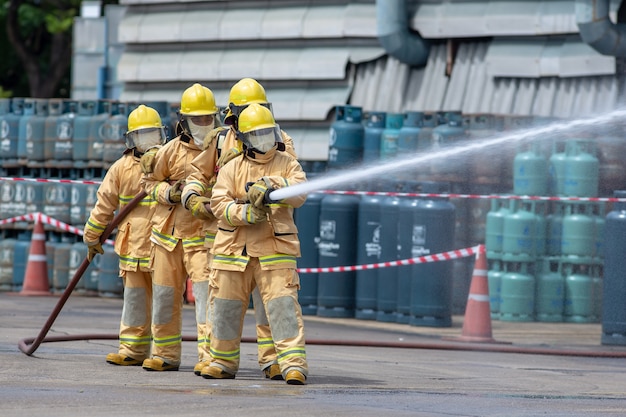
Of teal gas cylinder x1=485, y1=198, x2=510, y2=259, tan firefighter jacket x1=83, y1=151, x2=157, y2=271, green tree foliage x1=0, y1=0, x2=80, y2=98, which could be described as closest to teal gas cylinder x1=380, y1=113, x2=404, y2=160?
teal gas cylinder x1=485, y1=198, x2=510, y2=259

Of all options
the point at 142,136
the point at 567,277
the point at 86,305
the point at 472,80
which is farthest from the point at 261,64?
the point at 142,136

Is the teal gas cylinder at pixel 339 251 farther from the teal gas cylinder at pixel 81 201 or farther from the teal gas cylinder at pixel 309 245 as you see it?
the teal gas cylinder at pixel 81 201

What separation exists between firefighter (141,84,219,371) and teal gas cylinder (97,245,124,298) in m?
6.07


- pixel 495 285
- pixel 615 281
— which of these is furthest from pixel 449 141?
pixel 615 281

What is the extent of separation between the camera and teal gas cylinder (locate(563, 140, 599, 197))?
1392 centimetres

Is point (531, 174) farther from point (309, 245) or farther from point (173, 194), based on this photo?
point (173, 194)

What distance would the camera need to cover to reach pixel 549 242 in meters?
14.3

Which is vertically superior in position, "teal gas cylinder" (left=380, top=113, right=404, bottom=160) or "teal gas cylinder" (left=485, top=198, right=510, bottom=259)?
"teal gas cylinder" (left=380, top=113, right=404, bottom=160)

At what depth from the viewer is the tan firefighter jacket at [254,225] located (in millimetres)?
9094

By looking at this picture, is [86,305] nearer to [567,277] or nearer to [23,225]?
[23,225]

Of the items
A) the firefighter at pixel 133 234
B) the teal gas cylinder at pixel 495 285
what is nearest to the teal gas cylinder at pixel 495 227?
the teal gas cylinder at pixel 495 285

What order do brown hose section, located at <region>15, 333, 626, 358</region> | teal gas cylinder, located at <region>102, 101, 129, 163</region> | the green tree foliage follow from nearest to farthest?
brown hose section, located at <region>15, 333, 626, 358</region> < teal gas cylinder, located at <region>102, 101, 129, 163</region> < the green tree foliage

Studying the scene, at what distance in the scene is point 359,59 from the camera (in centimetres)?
1877

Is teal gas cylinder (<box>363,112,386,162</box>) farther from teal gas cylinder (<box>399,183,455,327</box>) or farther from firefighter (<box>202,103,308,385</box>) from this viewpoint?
firefighter (<box>202,103,308,385</box>)
